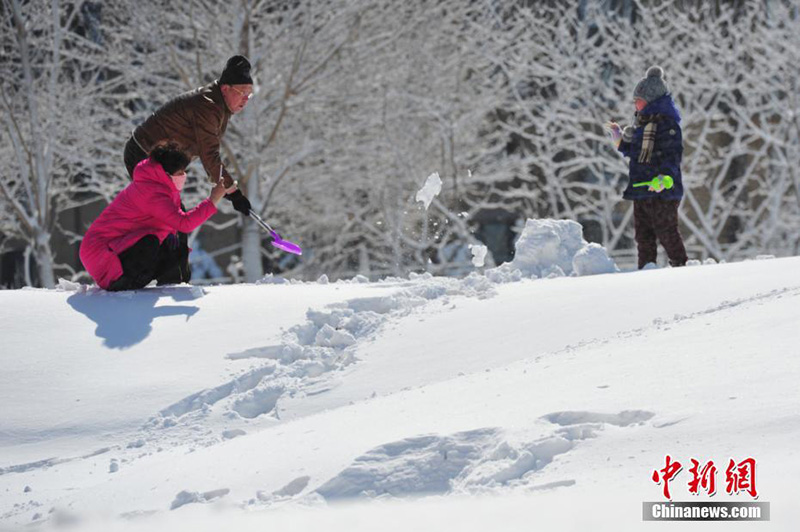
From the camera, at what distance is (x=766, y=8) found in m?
18.9

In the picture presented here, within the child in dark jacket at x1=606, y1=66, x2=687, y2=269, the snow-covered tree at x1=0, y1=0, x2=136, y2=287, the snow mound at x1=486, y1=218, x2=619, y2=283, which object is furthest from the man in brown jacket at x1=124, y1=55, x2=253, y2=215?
the snow-covered tree at x1=0, y1=0, x2=136, y2=287

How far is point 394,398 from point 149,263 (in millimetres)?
2247

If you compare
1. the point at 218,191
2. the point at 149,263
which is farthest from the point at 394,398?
the point at 149,263

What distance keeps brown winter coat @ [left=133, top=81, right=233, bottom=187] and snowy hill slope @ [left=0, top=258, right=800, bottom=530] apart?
33.7 inches

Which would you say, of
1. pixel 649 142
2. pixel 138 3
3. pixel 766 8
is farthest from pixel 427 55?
pixel 649 142

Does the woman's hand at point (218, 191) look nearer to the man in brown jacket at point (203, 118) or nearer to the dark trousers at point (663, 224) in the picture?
the man in brown jacket at point (203, 118)

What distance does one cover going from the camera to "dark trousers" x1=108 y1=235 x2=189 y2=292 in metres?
6.59

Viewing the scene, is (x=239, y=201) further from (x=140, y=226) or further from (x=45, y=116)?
(x=45, y=116)

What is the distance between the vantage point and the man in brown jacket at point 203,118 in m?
6.82

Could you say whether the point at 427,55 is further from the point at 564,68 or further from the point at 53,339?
the point at 53,339

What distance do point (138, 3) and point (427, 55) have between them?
428 cm

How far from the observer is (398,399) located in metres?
4.91

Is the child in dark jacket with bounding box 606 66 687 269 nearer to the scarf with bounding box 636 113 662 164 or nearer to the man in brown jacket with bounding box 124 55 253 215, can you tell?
the scarf with bounding box 636 113 662 164

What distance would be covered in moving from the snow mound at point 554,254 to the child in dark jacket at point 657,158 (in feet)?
1.92
